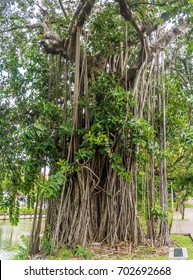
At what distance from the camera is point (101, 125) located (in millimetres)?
3268

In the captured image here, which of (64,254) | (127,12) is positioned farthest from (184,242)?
(127,12)

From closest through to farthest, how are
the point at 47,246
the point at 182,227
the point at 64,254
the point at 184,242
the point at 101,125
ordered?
the point at 64,254, the point at 47,246, the point at 101,125, the point at 184,242, the point at 182,227

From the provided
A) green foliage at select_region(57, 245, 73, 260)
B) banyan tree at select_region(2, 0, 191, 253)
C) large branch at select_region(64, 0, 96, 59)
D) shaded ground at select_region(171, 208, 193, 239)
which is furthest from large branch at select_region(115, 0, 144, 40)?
shaded ground at select_region(171, 208, 193, 239)

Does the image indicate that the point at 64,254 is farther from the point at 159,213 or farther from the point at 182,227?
the point at 182,227

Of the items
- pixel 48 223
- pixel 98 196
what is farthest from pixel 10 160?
pixel 98 196

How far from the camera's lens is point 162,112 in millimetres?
3992

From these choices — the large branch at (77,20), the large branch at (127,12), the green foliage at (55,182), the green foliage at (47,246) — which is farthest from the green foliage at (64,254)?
the large branch at (127,12)

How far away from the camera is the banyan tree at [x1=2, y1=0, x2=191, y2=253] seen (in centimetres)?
321

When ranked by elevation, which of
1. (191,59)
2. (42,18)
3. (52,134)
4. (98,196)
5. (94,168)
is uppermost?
(42,18)

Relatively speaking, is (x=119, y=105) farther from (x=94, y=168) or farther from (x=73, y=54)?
(x=73, y=54)

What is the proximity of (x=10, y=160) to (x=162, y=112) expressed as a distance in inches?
77.7

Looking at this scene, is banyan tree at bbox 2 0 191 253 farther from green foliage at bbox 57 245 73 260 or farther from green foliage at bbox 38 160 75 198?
green foliage at bbox 57 245 73 260

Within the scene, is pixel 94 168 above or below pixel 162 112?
below

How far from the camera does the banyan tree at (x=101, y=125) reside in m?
3.21
